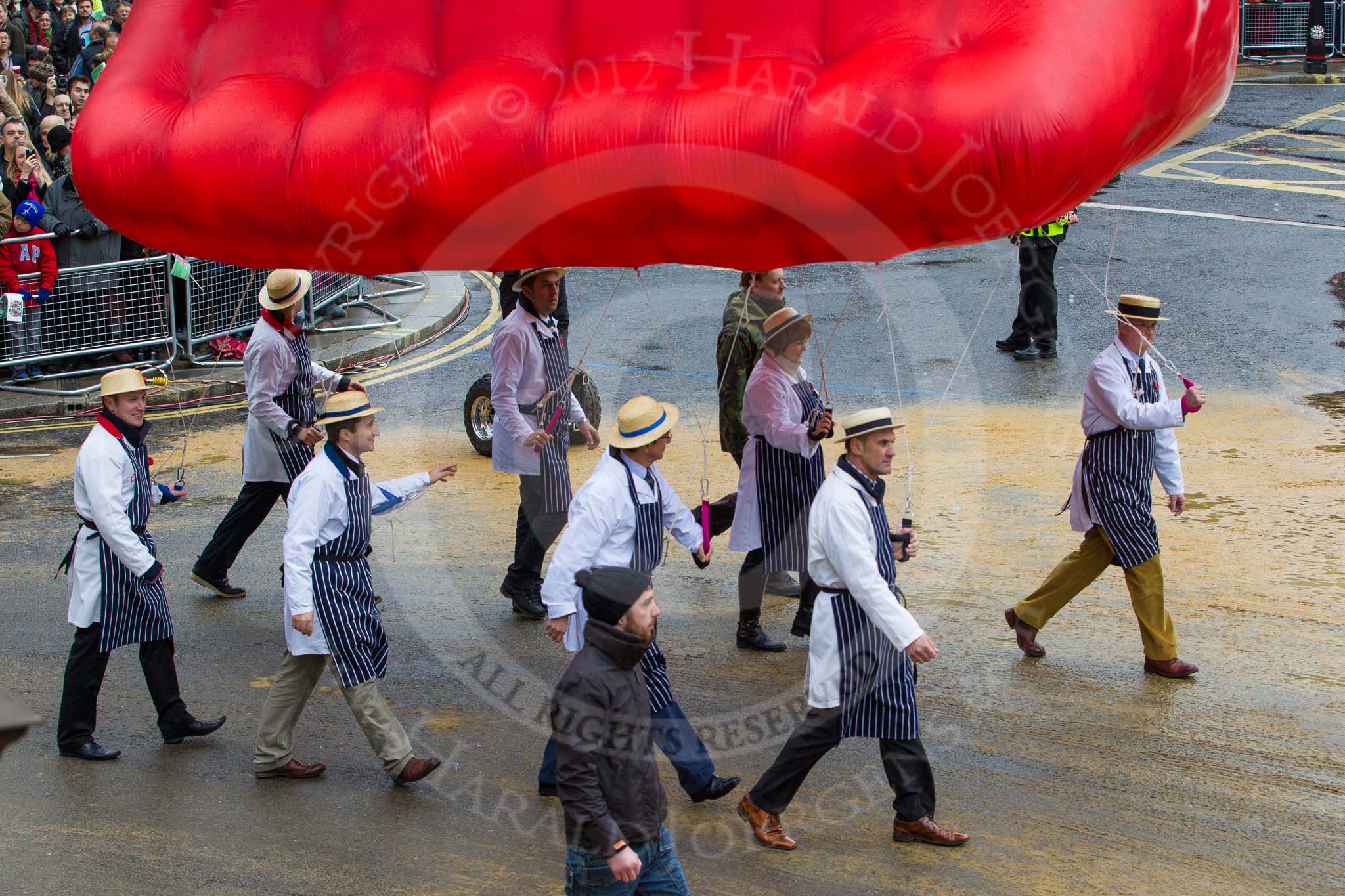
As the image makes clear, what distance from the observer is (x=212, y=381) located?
13.1 meters

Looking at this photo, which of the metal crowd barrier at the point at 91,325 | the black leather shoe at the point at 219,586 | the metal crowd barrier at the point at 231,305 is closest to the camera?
the black leather shoe at the point at 219,586

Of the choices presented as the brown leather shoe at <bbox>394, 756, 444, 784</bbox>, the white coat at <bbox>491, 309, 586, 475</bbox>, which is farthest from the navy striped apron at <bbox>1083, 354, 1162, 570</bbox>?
the brown leather shoe at <bbox>394, 756, 444, 784</bbox>

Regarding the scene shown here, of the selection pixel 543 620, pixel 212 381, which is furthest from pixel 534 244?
pixel 212 381

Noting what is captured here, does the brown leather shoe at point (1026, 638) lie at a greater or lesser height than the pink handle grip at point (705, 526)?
lesser

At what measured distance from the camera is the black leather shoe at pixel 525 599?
7895mm

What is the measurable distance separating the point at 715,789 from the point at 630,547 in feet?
3.45

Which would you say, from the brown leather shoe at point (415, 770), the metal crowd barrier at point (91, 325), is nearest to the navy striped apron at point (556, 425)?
the brown leather shoe at point (415, 770)

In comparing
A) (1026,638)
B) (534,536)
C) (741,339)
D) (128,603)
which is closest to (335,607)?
(128,603)

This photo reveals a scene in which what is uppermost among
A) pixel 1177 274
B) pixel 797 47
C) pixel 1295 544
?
pixel 797 47

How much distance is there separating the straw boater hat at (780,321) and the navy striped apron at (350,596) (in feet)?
7.50

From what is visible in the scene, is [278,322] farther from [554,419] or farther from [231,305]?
[231,305]

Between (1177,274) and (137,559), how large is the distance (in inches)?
468

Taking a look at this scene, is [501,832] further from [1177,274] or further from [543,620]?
[1177,274]

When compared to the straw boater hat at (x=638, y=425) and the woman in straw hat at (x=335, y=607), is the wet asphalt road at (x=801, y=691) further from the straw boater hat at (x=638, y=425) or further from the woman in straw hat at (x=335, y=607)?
the straw boater hat at (x=638, y=425)
